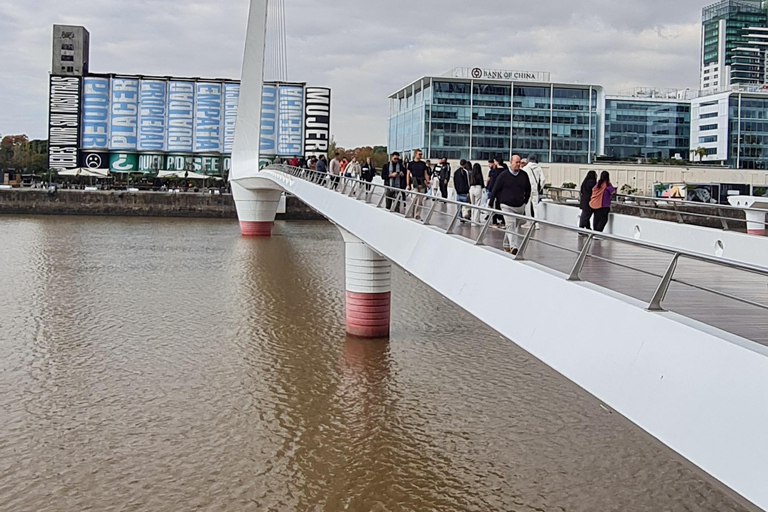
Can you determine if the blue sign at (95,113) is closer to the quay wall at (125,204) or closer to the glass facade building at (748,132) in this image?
the quay wall at (125,204)

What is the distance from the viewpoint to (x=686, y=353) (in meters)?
3.24

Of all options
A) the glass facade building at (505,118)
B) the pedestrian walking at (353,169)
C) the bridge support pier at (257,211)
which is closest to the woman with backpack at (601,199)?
the pedestrian walking at (353,169)

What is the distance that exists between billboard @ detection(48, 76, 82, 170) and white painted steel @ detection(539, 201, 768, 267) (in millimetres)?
43166

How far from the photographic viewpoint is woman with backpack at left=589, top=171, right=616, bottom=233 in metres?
8.59

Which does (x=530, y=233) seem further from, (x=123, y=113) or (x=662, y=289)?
(x=123, y=113)

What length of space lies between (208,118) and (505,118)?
19.3 m

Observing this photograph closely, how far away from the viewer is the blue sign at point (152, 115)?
4969 cm

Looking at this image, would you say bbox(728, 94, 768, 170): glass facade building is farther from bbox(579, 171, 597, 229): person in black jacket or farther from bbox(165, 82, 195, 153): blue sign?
bbox(579, 171, 597, 229): person in black jacket

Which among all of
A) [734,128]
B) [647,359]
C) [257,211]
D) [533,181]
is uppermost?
[734,128]

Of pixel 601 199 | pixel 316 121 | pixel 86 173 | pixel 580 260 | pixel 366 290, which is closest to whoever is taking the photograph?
pixel 580 260

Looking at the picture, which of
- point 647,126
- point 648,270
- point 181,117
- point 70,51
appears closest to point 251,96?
point 181,117

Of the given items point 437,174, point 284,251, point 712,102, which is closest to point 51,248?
point 284,251

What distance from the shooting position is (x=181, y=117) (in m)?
50.4

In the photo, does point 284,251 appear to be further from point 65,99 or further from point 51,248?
point 65,99
